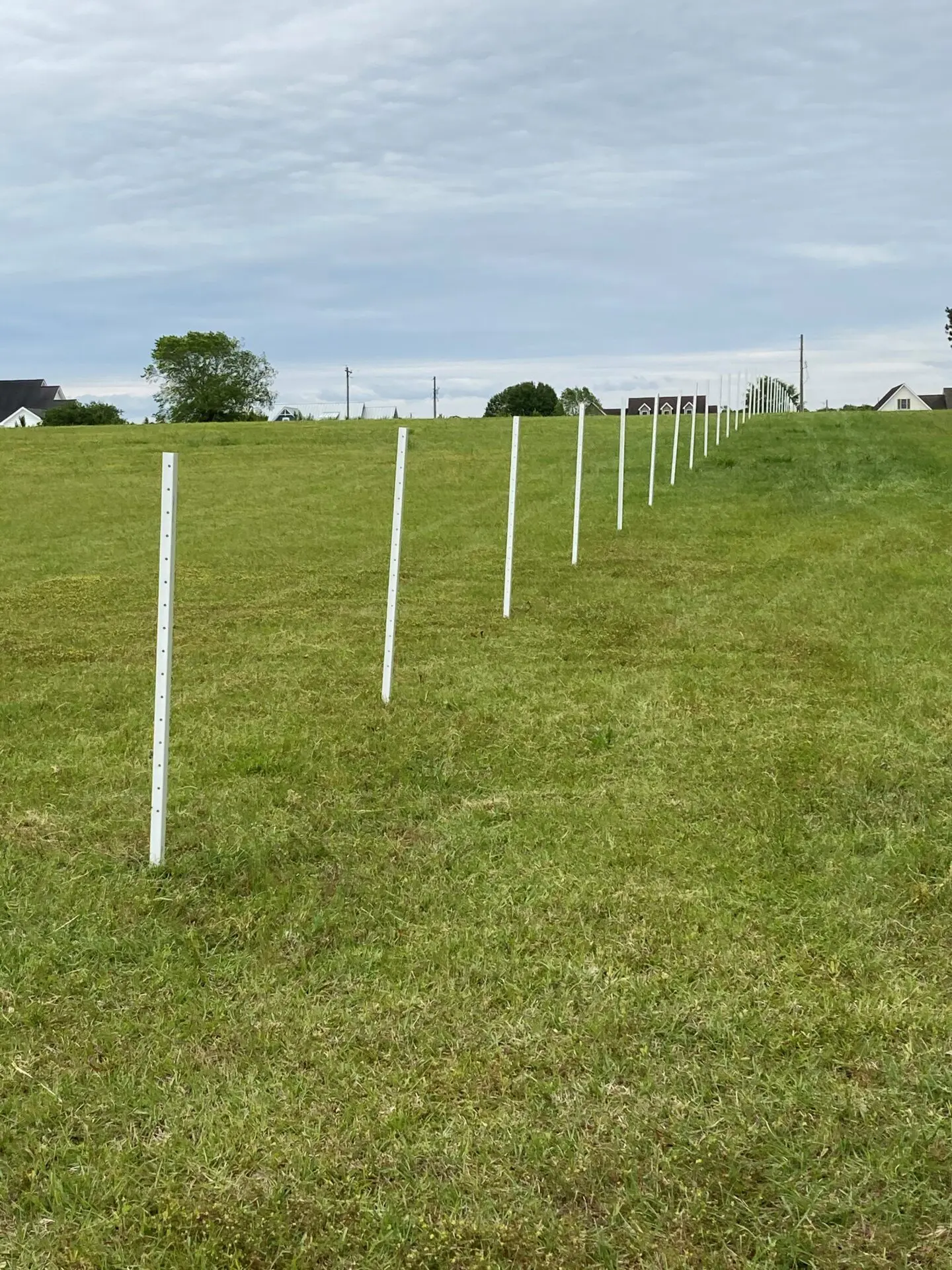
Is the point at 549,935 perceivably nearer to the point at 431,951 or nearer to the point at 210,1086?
the point at 431,951

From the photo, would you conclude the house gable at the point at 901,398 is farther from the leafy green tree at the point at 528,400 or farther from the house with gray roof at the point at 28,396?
the house with gray roof at the point at 28,396

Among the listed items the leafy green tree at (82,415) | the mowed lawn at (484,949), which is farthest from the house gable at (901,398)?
the mowed lawn at (484,949)

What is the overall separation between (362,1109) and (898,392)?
10313 cm

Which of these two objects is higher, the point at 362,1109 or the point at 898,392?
the point at 898,392

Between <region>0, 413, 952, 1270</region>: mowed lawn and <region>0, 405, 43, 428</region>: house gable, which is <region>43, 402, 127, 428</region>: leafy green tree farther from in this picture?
<region>0, 413, 952, 1270</region>: mowed lawn

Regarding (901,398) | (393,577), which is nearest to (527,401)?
(901,398)

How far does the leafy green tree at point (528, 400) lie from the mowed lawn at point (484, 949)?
83.2 meters

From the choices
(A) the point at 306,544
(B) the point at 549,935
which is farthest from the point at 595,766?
(A) the point at 306,544

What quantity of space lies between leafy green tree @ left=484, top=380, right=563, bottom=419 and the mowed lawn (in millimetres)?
83242

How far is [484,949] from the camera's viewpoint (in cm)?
402

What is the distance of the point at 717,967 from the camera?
385cm

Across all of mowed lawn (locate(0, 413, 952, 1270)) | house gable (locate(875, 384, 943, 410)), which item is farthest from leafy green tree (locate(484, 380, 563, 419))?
mowed lawn (locate(0, 413, 952, 1270))

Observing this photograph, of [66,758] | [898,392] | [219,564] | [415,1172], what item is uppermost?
[898,392]

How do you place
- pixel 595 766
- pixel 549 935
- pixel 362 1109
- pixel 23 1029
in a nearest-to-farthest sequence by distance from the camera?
1. pixel 362 1109
2. pixel 23 1029
3. pixel 549 935
4. pixel 595 766
